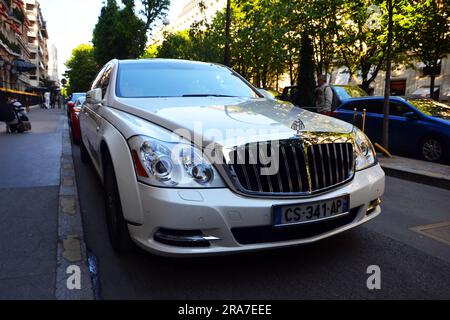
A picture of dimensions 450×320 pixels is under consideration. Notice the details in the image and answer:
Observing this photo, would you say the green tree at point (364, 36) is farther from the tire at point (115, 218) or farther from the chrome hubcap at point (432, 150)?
the tire at point (115, 218)

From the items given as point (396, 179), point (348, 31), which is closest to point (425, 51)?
point (348, 31)

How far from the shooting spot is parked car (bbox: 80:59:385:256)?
8.12ft

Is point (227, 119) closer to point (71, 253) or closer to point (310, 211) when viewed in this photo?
point (310, 211)

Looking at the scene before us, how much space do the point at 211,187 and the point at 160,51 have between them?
1308 inches

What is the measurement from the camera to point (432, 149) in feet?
26.9

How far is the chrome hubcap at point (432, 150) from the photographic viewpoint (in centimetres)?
806

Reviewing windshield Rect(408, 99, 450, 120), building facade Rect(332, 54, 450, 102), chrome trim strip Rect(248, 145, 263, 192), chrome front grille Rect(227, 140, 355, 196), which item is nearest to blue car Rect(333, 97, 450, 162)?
windshield Rect(408, 99, 450, 120)

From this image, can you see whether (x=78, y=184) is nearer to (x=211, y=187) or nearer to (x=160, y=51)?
(x=211, y=187)

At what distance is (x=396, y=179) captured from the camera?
665 centimetres

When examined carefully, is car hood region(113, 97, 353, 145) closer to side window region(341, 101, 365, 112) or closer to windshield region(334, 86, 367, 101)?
side window region(341, 101, 365, 112)

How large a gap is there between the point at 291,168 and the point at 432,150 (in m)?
6.74

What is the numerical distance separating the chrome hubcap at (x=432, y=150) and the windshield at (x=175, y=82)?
17.5ft

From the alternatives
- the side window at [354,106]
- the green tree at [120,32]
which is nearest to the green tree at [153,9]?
the green tree at [120,32]

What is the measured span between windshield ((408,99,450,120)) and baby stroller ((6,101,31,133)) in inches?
425
